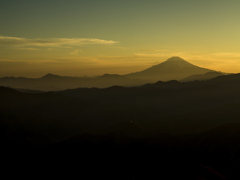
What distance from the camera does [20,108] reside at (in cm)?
15975

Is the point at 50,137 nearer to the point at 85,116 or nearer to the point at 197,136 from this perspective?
the point at 85,116

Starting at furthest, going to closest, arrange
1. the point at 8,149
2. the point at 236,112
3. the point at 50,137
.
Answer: the point at 236,112
the point at 50,137
the point at 8,149

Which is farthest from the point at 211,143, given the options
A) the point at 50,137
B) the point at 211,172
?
the point at 50,137

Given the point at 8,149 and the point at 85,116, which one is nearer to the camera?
the point at 8,149

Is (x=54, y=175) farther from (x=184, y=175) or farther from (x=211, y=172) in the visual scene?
(x=211, y=172)

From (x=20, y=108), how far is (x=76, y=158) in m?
104

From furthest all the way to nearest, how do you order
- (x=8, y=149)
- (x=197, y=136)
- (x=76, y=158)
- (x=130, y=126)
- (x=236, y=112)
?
(x=236, y=112) < (x=130, y=126) < (x=8, y=149) < (x=197, y=136) < (x=76, y=158)

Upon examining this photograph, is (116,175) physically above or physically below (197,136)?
below

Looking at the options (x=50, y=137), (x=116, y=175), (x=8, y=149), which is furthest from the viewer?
(x=50, y=137)

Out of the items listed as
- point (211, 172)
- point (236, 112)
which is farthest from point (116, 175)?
point (236, 112)

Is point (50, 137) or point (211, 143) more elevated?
point (211, 143)

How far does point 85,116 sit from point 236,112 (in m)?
80.0

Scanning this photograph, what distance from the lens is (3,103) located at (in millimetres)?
162500

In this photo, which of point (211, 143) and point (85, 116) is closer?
point (211, 143)
